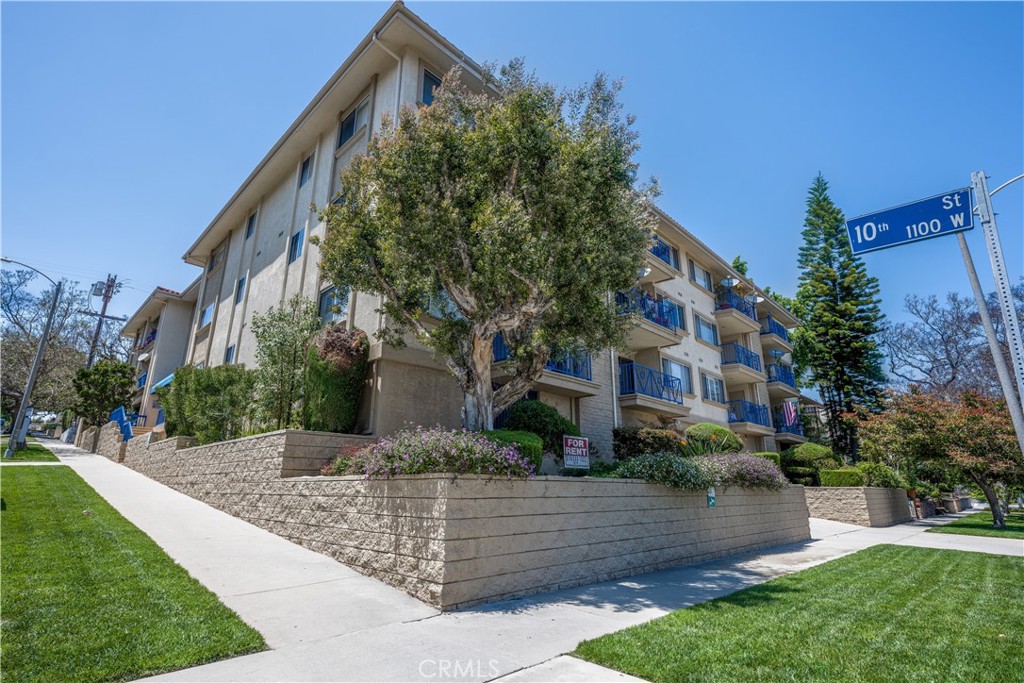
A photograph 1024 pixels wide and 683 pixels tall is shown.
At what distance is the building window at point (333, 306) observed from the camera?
42.8 feet

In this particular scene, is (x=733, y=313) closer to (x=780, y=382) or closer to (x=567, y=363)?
(x=780, y=382)

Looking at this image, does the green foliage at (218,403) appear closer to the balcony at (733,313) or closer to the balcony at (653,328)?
the balcony at (653,328)

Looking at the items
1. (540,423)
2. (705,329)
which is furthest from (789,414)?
(540,423)

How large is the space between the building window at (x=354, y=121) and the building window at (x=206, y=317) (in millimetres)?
12706

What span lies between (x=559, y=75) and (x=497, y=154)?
270cm

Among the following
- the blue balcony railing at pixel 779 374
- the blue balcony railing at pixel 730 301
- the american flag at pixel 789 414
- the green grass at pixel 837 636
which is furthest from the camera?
the blue balcony railing at pixel 779 374

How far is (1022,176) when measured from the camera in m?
5.02

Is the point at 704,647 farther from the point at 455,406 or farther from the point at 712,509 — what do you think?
the point at 455,406

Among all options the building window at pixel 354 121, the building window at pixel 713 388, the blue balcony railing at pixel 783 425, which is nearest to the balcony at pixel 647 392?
the building window at pixel 713 388

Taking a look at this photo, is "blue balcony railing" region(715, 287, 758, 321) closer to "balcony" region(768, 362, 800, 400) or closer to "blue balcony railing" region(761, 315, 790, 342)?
"blue balcony railing" region(761, 315, 790, 342)

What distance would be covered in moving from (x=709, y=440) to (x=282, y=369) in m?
14.2

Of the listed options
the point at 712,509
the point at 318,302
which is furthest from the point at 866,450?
the point at 318,302

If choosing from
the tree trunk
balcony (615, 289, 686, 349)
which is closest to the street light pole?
balcony (615, 289, 686, 349)

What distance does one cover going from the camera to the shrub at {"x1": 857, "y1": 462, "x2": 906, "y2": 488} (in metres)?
20.4
